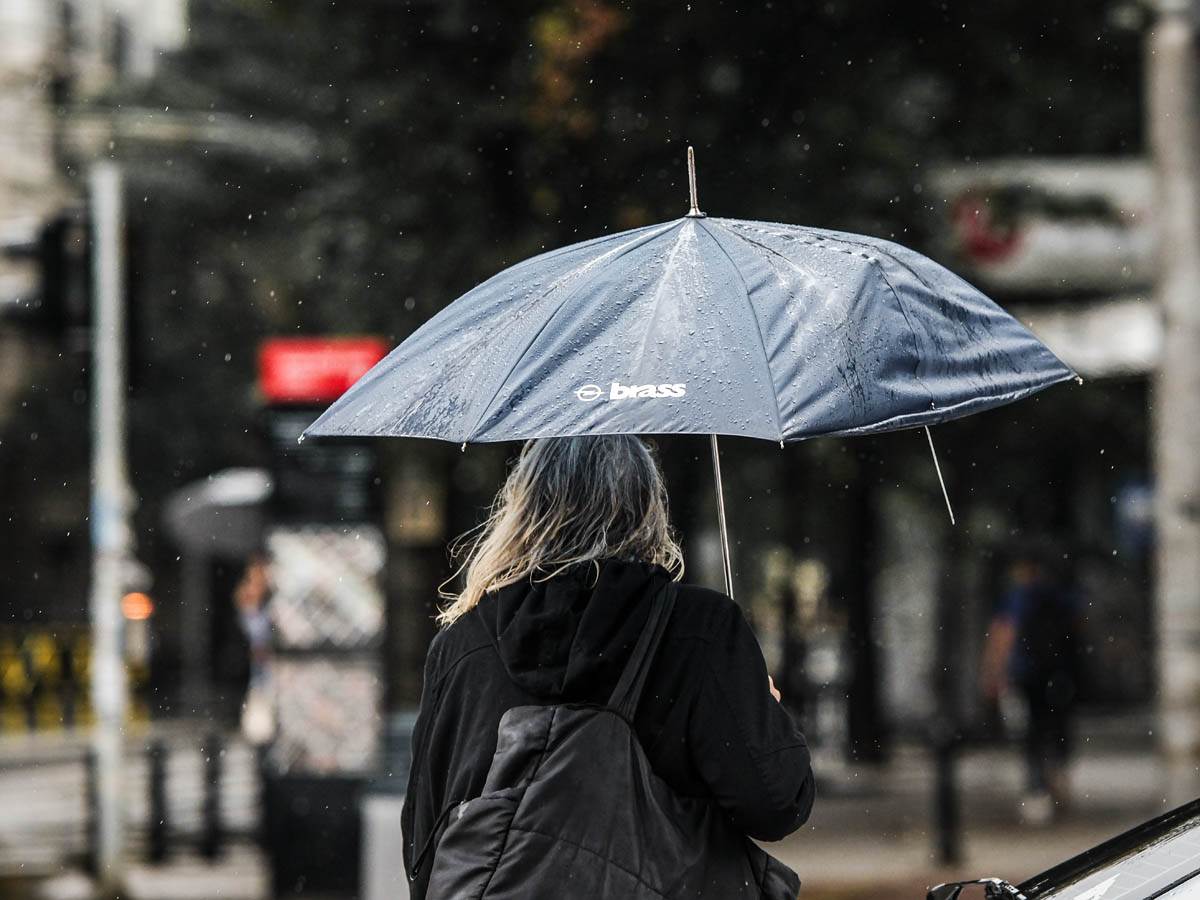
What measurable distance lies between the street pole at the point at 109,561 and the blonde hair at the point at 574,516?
8128mm

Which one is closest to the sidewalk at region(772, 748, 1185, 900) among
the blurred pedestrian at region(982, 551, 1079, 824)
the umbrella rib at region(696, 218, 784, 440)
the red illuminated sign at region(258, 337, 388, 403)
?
the blurred pedestrian at region(982, 551, 1079, 824)

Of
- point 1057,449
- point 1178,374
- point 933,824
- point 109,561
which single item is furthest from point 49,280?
point 1057,449

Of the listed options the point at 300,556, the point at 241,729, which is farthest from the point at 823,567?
the point at 300,556

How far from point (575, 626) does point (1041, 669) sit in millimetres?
10631

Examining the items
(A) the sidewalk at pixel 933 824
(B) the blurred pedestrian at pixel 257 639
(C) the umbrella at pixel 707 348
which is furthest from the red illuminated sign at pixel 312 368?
(C) the umbrella at pixel 707 348

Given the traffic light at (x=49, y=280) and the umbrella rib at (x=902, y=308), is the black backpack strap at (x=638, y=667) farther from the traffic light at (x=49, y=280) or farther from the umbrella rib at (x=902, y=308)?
the traffic light at (x=49, y=280)

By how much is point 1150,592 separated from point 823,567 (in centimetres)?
506

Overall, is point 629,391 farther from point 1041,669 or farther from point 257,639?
point 257,639

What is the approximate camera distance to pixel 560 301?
9.82 feet

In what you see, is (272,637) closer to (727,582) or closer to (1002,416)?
(727,582)

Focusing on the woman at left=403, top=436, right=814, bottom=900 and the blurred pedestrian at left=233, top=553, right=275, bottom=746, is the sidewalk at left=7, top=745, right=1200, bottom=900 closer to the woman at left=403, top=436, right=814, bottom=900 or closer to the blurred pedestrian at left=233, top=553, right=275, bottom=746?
the blurred pedestrian at left=233, top=553, right=275, bottom=746

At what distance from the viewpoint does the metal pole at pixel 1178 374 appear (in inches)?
278

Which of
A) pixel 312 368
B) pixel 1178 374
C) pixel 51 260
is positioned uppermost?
pixel 51 260

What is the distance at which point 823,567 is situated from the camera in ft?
92.6
